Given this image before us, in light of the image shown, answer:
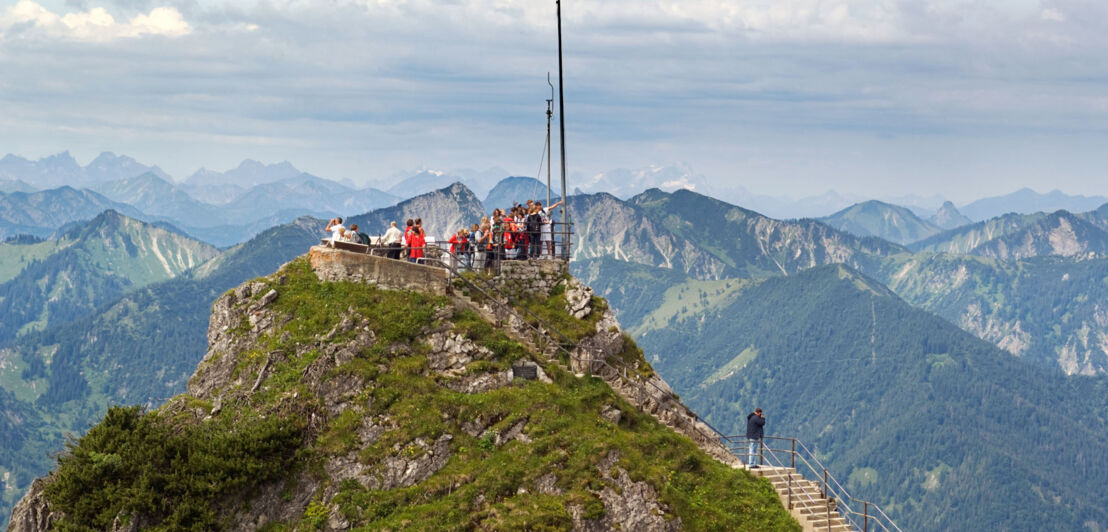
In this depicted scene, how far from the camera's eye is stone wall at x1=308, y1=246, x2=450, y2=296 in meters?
47.2

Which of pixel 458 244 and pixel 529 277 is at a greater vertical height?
pixel 458 244

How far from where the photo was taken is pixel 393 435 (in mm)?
40312

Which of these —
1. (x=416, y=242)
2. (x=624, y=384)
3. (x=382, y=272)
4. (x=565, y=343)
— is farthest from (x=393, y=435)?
(x=624, y=384)

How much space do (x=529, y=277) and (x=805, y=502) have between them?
17.1 m

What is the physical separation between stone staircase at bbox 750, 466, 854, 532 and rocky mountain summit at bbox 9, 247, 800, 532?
5.10 ft

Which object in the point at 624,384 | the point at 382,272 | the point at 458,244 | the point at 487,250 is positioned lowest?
the point at 624,384

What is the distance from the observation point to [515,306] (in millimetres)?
49938

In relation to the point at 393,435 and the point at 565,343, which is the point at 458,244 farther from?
the point at 393,435

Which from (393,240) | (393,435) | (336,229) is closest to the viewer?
(393,435)

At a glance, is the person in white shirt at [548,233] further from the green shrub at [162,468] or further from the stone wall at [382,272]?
the green shrub at [162,468]

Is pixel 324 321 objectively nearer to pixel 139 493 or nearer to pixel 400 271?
pixel 400 271

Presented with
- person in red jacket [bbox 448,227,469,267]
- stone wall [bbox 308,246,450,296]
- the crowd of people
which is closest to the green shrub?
stone wall [bbox 308,246,450,296]

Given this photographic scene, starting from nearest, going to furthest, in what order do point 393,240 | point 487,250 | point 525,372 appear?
point 525,372 → point 393,240 → point 487,250

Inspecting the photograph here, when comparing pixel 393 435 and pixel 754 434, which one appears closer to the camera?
pixel 393 435
